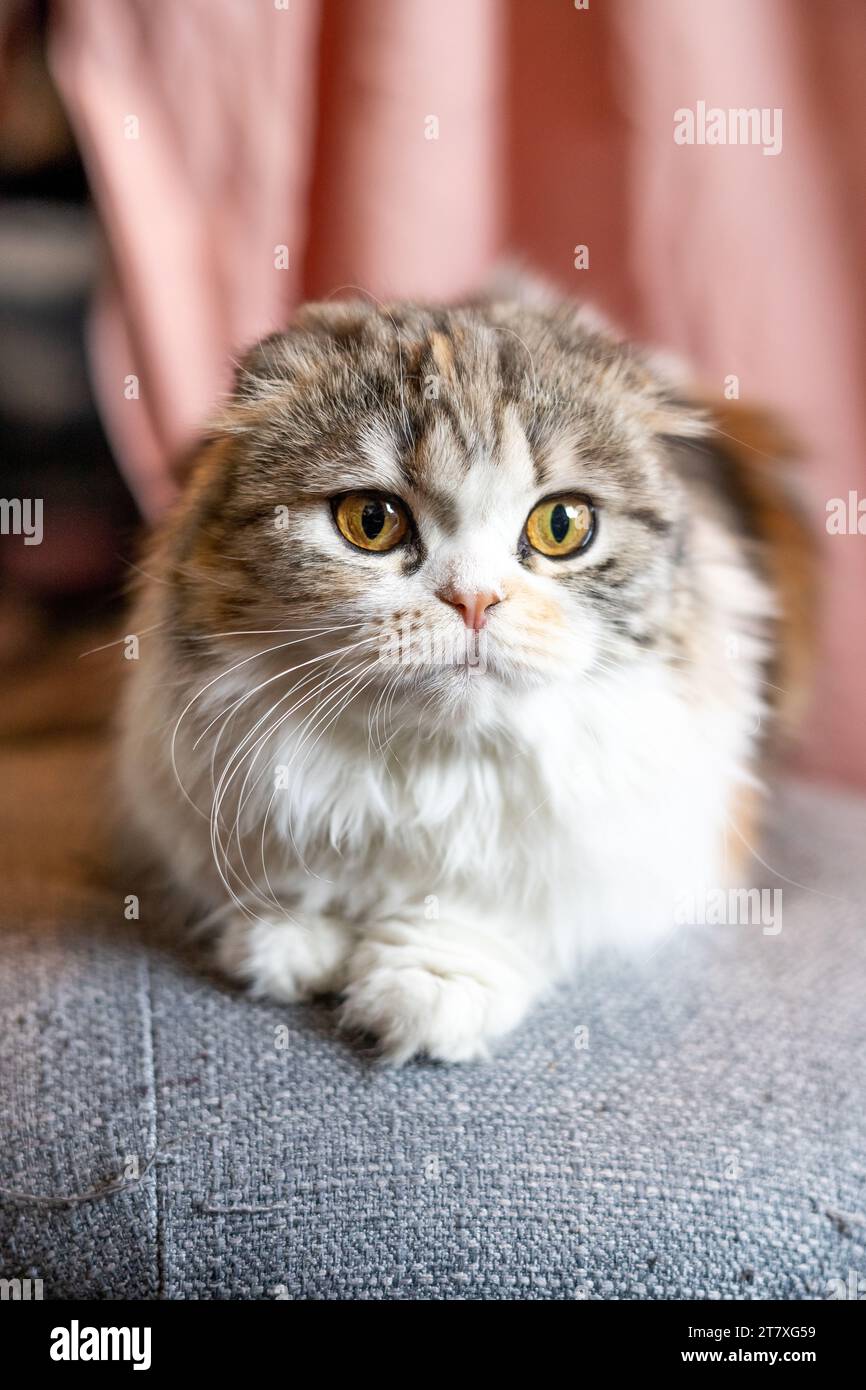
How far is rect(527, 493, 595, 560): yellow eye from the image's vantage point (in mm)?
963

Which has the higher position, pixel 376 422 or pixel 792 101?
pixel 792 101

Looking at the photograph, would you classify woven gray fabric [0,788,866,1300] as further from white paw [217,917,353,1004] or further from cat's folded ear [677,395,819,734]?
cat's folded ear [677,395,819,734]

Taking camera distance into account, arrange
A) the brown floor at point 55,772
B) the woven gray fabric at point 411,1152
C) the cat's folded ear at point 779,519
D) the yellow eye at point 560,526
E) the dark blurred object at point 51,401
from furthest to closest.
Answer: the dark blurred object at point 51,401 < the cat's folded ear at point 779,519 < the brown floor at point 55,772 < the yellow eye at point 560,526 < the woven gray fabric at point 411,1152

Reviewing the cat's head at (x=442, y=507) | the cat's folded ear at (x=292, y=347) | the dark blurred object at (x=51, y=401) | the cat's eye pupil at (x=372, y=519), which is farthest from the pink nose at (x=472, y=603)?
the dark blurred object at (x=51, y=401)

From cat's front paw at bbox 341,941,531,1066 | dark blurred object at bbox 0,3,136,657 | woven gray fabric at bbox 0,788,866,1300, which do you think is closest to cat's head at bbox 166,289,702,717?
cat's front paw at bbox 341,941,531,1066

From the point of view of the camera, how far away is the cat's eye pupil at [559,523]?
0.97m

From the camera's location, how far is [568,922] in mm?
1104

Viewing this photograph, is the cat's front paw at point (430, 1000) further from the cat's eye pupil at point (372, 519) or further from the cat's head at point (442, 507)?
→ the cat's eye pupil at point (372, 519)

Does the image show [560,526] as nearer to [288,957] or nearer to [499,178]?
[288,957]

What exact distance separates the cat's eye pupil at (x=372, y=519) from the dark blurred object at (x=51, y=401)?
1.05m

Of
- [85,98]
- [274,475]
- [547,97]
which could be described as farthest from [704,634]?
[85,98]

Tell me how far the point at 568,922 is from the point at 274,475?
55 centimetres

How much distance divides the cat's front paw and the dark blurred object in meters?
1.12
